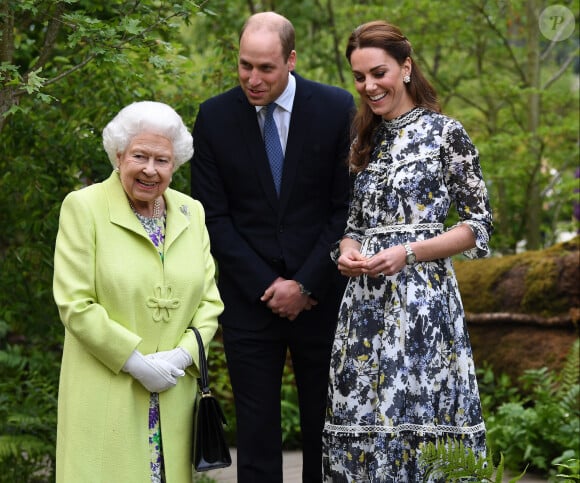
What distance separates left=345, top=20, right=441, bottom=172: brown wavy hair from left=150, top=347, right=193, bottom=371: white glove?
1.16 m

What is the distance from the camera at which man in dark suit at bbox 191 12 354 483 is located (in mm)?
4773

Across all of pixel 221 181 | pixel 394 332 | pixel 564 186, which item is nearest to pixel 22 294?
pixel 221 181

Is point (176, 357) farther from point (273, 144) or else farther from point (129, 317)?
point (273, 144)

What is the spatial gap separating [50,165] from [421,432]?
2.63 m

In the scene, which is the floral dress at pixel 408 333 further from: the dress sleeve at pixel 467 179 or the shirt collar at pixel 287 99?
the shirt collar at pixel 287 99

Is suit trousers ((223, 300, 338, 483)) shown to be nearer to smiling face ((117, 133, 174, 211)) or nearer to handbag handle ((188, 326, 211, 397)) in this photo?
handbag handle ((188, 326, 211, 397))

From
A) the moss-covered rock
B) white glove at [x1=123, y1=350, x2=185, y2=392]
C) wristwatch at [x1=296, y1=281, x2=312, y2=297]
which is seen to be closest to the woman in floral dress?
wristwatch at [x1=296, y1=281, x2=312, y2=297]

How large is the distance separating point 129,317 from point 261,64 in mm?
1370

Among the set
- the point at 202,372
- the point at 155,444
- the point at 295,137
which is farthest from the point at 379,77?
the point at 155,444

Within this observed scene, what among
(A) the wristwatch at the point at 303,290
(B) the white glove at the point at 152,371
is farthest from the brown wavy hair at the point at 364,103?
(B) the white glove at the point at 152,371

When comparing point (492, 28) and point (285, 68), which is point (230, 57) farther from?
point (492, 28)

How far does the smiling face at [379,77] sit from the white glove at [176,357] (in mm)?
1311

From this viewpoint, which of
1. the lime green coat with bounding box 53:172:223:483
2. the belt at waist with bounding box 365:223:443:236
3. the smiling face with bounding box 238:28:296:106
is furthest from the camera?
the smiling face with bounding box 238:28:296:106

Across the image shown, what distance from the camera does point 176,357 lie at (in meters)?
3.92
